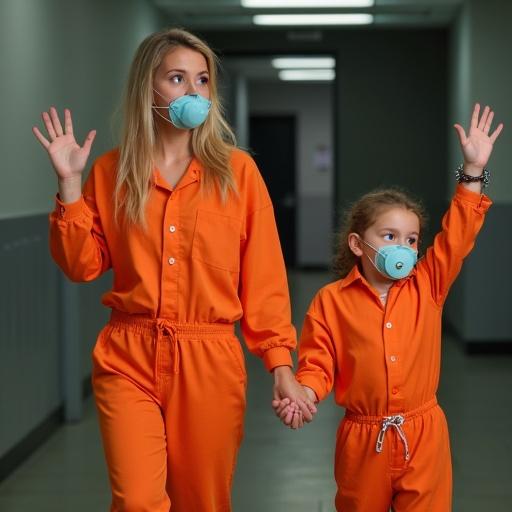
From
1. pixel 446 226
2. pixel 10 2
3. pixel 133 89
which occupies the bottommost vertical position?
pixel 446 226

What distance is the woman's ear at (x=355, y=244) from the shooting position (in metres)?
2.70

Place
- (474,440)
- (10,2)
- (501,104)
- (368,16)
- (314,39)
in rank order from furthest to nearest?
(314,39) < (368,16) < (501,104) < (474,440) < (10,2)

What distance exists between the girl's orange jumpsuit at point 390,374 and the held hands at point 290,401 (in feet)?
0.35

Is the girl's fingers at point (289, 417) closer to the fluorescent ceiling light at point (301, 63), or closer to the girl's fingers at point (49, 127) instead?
the girl's fingers at point (49, 127)

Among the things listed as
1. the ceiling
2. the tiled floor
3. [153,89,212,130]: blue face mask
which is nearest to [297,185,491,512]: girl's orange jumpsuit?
[153,89,212,130]: blue face mask

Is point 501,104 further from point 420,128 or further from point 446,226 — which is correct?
point 446,226

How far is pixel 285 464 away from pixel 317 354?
1.97 metres

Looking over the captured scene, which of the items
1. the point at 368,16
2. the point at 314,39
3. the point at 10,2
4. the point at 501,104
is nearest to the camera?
the point at 10,2

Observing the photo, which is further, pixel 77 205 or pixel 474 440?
pixel 474 440

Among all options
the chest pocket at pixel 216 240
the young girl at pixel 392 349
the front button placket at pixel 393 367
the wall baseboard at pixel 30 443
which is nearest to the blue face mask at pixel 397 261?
the young girl at pixel 392 349

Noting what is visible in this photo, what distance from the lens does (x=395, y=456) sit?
8.29ft

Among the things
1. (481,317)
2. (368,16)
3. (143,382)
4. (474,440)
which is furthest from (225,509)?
(368,16)

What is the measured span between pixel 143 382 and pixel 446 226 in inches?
33.4

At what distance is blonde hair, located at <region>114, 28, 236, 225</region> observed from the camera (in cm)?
241
